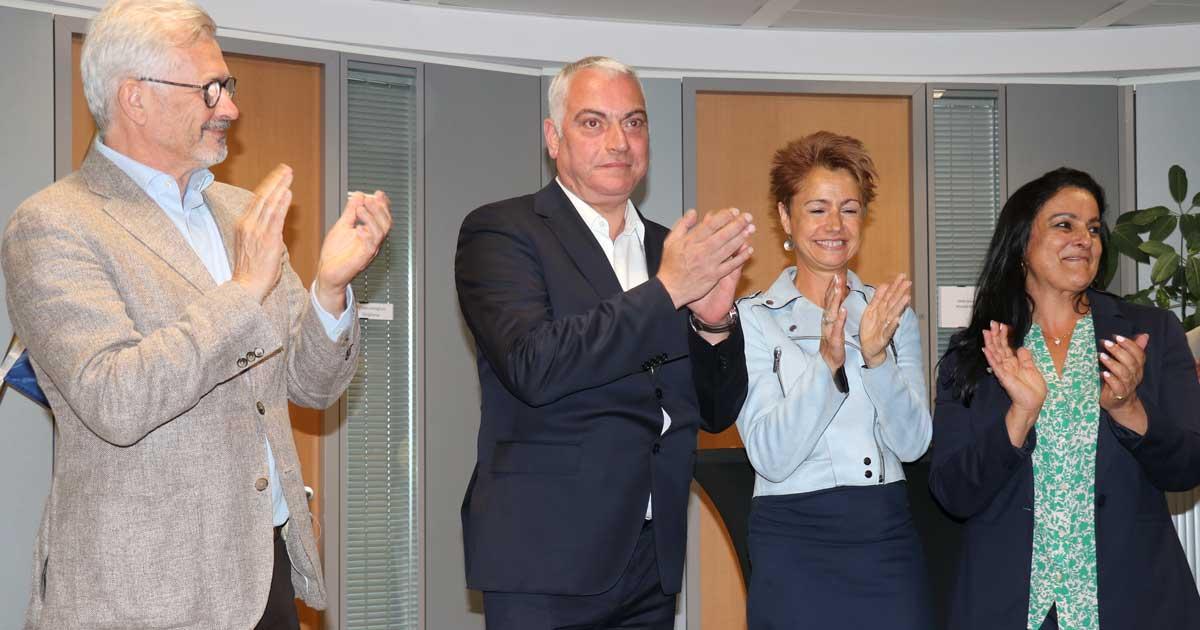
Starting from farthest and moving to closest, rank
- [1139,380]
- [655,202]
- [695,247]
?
[655,202] → [1139,380] → [695,247]

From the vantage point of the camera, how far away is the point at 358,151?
5059 mm

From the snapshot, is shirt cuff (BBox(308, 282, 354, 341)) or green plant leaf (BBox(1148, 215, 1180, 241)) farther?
green plant leaf (BBox(1148, 215, 1180, 241))

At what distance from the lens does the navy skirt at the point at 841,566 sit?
2.67 m

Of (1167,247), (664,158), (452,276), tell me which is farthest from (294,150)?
(1167,247)

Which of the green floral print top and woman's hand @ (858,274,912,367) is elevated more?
woman's hand @ (858,274,912,367)

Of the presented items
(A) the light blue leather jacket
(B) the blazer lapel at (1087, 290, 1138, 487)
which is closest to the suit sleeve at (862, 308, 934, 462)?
(A) the light blue leather jacket

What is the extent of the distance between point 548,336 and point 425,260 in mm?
3171

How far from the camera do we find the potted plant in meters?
4.97

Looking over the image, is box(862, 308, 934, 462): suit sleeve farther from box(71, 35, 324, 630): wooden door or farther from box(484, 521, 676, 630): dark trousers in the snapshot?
box(71, 35, 324, 630): wooden door

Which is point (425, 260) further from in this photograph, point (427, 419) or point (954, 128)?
point (954, 128)

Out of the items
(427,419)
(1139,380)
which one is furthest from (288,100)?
(1139,380)

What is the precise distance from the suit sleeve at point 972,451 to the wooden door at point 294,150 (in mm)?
2853

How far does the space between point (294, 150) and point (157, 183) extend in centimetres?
310

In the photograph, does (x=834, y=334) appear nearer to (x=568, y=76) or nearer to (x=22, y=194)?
(x=568, y=76)
